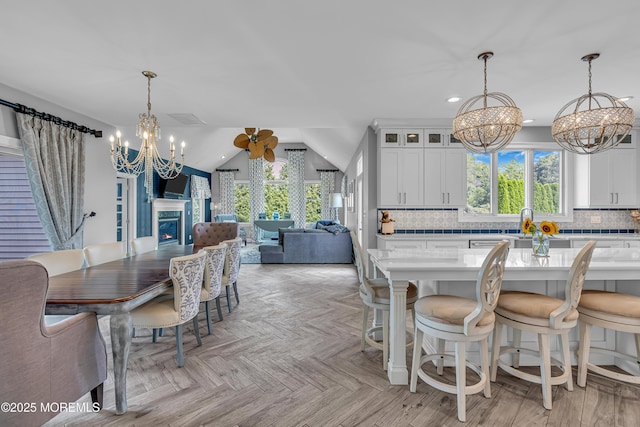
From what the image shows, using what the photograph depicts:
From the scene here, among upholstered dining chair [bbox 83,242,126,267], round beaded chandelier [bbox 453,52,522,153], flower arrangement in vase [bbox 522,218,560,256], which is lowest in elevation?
upholstered dining chair [bbox 83,242,126,267]

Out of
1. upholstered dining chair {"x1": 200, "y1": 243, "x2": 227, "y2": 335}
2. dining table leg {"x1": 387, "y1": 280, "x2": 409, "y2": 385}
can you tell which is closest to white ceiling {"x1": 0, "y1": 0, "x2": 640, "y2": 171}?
upholstered dining chair {"x1": 200, "y1": 243, "x2": 227, "y2": 335}

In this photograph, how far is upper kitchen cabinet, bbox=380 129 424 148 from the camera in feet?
15.4

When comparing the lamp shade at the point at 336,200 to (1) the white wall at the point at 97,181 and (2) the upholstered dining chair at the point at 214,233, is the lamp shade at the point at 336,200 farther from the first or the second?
(1) the white wall at the point at 97,181

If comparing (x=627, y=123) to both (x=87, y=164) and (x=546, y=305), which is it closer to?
(x=546, y=305)

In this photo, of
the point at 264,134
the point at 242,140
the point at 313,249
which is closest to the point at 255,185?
the point at 313,249

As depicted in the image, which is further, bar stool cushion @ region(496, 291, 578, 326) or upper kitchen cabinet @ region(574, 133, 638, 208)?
upper kitchen cabinet @ region(574, 133, 638, 208)

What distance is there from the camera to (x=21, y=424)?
1.39 meters

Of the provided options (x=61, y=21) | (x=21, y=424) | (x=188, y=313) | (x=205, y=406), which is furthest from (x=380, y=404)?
(x=61, y=21)

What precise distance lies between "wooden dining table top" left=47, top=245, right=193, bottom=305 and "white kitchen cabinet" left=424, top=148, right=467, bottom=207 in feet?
12.3

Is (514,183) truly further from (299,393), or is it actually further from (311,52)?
(299,393)

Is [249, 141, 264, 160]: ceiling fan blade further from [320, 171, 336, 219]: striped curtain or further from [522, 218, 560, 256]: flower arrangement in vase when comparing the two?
[320, 171, 336, 219]: striped curtain

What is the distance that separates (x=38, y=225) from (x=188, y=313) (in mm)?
2745

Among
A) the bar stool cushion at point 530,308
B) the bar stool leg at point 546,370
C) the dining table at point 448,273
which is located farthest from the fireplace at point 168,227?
the bar stool leg at point 546,370

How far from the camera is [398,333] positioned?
2.16 m
